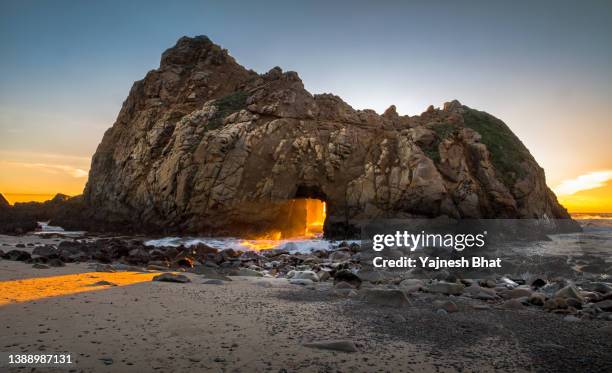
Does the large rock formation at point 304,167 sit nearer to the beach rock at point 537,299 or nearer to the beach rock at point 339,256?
the beach rock at point 339,256

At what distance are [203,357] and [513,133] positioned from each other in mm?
38443

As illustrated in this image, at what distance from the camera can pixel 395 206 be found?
84.4 ft

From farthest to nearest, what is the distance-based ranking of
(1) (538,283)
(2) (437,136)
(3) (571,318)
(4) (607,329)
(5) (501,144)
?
(5) (501,144), (2) (437,136), (1) (538,283), (3) (571,318), (4) (607,329)

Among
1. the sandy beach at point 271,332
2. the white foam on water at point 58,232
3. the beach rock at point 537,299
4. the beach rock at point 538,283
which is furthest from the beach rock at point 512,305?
the white foam on water at point 58,232

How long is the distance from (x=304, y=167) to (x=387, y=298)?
2052 cm

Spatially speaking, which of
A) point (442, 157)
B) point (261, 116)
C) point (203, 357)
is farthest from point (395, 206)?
point (203, 357)

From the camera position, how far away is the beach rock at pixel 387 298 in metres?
7.15

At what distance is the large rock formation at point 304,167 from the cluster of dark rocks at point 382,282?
9.73 m

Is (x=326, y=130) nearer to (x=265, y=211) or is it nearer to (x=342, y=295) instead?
(x=265, y=211)

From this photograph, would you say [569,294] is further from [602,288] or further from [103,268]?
[103,268]

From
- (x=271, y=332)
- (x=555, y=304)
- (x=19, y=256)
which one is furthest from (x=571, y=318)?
(x=19, y=256)

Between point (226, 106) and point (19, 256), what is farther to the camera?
point (226, 106)

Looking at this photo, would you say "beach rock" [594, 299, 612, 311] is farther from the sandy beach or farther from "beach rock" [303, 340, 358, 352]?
"beach rock" [303, 340, 358, 352]

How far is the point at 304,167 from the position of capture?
1080 inches
